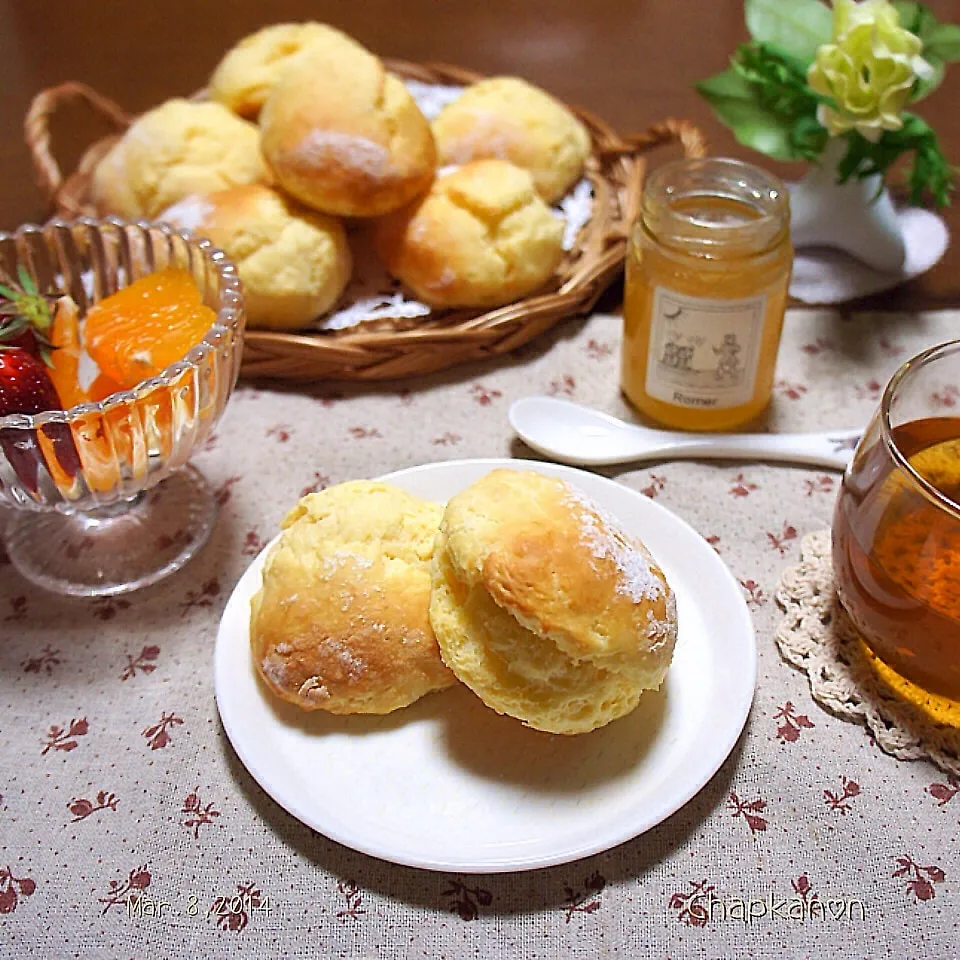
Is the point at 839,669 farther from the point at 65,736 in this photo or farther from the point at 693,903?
the point at 65,736

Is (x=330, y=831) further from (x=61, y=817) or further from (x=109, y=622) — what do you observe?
(x=109, y=622)

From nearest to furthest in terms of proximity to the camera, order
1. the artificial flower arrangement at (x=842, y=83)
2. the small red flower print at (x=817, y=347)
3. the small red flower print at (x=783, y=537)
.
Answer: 1. the small red flower print at (x=783, y=537)
2. the artificial flower arrangement at (x=842, y=83)
3. the small red flower print at (x=817, y=347)

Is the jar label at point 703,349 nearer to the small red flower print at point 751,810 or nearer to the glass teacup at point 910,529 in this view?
the glass teacup at point 910,529

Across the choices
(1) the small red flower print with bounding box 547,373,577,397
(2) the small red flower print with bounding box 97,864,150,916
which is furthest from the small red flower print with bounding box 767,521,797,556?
(2) the small red flower print with bounding box 97,864,150,916

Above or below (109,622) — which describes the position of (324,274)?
above

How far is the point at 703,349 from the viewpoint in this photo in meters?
1.13

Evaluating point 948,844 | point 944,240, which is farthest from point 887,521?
point 944,240

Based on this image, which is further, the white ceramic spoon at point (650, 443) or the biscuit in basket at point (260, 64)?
the biscuit in basket at point (260, 64)

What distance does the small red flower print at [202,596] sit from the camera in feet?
3.33

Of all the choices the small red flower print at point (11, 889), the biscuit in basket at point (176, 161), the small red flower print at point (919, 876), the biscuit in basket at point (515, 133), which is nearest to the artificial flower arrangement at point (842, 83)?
the biscuit in basket at point (515, 133)

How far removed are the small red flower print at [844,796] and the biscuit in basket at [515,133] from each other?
952mm

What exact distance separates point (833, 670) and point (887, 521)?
0.59ft

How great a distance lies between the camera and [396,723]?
85 cm

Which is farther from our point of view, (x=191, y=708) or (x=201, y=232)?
(x=201, y=232)
